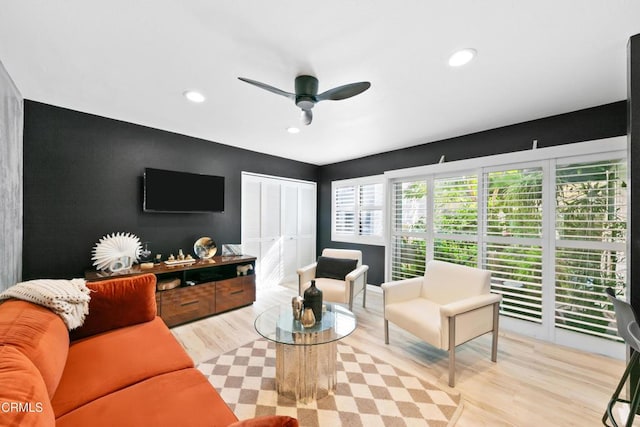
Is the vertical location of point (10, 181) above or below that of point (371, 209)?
above

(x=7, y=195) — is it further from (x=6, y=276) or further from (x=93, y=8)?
(x=93, y=8)

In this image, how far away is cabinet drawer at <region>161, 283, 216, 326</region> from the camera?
2945 millimetres

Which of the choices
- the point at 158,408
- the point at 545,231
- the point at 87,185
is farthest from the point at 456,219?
the point at 87,185

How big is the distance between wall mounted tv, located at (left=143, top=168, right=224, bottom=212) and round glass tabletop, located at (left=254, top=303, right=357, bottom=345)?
2054mm

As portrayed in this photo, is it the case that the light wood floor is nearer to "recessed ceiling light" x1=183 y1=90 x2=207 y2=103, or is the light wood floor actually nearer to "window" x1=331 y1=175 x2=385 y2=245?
"window" x1=331 y1=175 x2=385 y2=245

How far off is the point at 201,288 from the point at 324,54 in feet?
Answer: 9.48

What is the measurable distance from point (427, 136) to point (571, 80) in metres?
1.56

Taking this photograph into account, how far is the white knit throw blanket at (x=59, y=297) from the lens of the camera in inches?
57.6

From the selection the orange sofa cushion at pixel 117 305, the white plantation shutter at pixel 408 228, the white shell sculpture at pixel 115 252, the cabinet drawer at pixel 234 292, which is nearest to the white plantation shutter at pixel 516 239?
the white plantation shutter at pixel 408 228

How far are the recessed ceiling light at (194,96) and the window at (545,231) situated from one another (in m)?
2.98

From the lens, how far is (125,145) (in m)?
3.12

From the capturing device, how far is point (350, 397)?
1.86 metres

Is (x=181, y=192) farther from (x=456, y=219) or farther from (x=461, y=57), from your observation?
(x=456, y=219)

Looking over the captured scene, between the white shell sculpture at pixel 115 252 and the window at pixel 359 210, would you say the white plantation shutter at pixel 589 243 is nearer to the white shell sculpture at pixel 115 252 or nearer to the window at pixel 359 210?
the window at pixel 359 210
